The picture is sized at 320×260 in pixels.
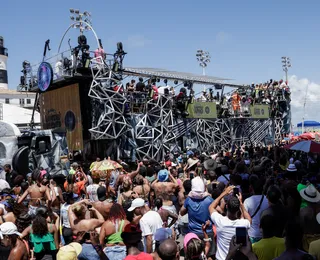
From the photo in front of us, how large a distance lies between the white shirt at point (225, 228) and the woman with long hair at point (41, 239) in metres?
2.39

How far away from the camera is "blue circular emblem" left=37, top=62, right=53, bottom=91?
2023cm

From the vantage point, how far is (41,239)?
18.6ft

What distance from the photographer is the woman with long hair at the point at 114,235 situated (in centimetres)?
519

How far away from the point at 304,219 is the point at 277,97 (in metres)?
28.3

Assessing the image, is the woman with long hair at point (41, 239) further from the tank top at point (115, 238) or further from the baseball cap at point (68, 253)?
the baseball cap at point (68, 253)

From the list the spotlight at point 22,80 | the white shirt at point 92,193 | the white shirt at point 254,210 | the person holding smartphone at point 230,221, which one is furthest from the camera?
the spotlight at point 22,80

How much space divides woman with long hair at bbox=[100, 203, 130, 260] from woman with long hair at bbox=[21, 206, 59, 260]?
0.91m

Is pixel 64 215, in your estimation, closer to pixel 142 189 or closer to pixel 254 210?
pixel 142 189

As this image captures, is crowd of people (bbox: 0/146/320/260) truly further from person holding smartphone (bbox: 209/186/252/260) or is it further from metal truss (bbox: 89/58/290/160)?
metal truss (bbox: 89/58/290/160)

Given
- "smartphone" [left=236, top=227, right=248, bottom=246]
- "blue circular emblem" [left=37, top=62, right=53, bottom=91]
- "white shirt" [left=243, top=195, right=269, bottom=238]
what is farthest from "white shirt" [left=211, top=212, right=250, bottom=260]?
"blue circular emblem" [left=37, top=62, right=53, bottom=91]

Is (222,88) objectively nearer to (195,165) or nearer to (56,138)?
(56,138)

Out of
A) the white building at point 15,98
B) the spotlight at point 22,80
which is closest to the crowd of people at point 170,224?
the spotlight at point 22,80

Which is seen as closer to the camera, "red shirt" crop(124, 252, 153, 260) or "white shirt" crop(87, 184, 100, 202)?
"red shirt" crop(124, 252, 153, 260)

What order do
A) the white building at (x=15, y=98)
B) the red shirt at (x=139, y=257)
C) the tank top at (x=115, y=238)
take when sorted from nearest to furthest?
the red shirt at (x=139, y=257) < the tank top at (x=115, y=238) < the white building at (x=15, y=98)
